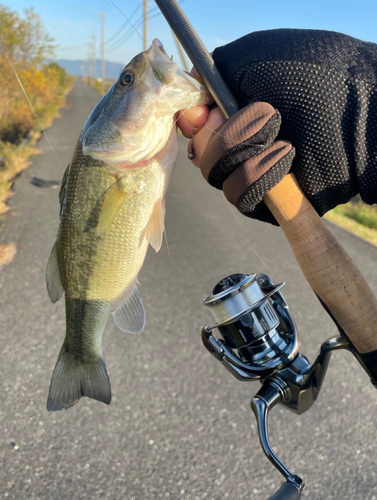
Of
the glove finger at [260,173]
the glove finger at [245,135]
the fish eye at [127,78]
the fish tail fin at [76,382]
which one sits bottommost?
the fish tail fin at [76,382]

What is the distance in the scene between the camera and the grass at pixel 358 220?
7621mm

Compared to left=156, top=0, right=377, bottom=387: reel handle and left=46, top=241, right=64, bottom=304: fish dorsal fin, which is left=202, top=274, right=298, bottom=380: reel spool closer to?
left=156, top=0, right=377, bottom=387: reel handle

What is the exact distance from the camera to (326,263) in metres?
1.38

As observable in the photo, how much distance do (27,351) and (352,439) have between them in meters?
2.84

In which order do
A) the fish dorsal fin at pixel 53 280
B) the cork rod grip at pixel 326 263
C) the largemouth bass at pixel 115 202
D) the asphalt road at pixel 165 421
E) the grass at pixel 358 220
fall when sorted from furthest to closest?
1. the grass at pixel 358 220
2. the asphalt road at pixel 165 421
3. the fish dorsal fin at pixel 53 280
4. the largemouth bass at pixel 115 202
5. the cork rod grip at pixel 326 263

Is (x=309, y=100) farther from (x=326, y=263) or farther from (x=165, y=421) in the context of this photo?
(x=165, y=421)

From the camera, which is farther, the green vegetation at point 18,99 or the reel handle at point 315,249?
the green vegetation at point 18,99

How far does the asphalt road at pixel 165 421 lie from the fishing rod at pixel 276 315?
1.13m

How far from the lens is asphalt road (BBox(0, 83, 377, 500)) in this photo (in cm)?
270

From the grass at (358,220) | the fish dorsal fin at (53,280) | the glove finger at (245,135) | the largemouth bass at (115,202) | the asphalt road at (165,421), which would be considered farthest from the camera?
the grass at (358,220)

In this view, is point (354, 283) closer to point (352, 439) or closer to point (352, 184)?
point (352, 184)

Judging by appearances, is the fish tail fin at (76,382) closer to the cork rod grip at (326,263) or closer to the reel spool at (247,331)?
the reel spool at (247,331)

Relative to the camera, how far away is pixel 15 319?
4.11 meters

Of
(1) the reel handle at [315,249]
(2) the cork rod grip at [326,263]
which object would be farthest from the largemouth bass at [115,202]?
(2) the cork rod grip at [326,263]
